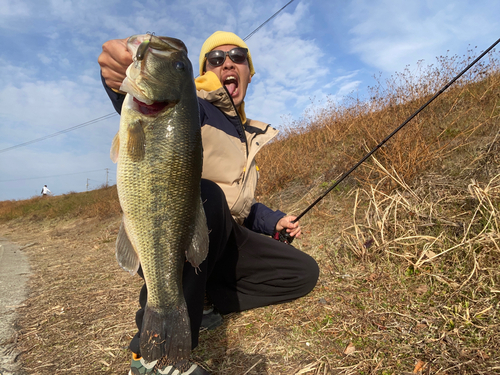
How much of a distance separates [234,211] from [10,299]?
2.89m

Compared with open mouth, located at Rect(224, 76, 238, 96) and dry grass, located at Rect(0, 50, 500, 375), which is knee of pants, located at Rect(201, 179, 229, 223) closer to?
dry grass, located at Rect(0, 50, 500, 375)

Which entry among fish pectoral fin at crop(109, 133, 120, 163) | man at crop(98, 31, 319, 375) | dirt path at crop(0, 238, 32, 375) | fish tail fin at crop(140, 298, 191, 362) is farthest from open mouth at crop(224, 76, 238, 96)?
dirt path at crop(0, 238, 32, 375)

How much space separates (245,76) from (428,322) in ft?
8.49

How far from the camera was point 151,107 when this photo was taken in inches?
57.7

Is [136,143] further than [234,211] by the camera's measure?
No

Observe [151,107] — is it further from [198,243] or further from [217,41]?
[217,41]

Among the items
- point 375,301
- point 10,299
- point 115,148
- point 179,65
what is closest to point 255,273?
point 375,301

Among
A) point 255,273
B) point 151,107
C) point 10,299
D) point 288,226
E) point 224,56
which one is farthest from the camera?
point 10,299

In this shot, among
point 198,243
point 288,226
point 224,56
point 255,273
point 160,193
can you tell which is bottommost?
point 255,273

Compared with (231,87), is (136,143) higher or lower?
lower

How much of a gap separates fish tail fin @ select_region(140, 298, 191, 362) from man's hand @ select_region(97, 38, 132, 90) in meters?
1.29

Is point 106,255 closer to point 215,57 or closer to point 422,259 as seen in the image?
point 215,57

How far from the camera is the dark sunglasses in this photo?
2874mm

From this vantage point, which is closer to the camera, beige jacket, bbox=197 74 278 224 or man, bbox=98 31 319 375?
man, bbox=98 31 319 375
